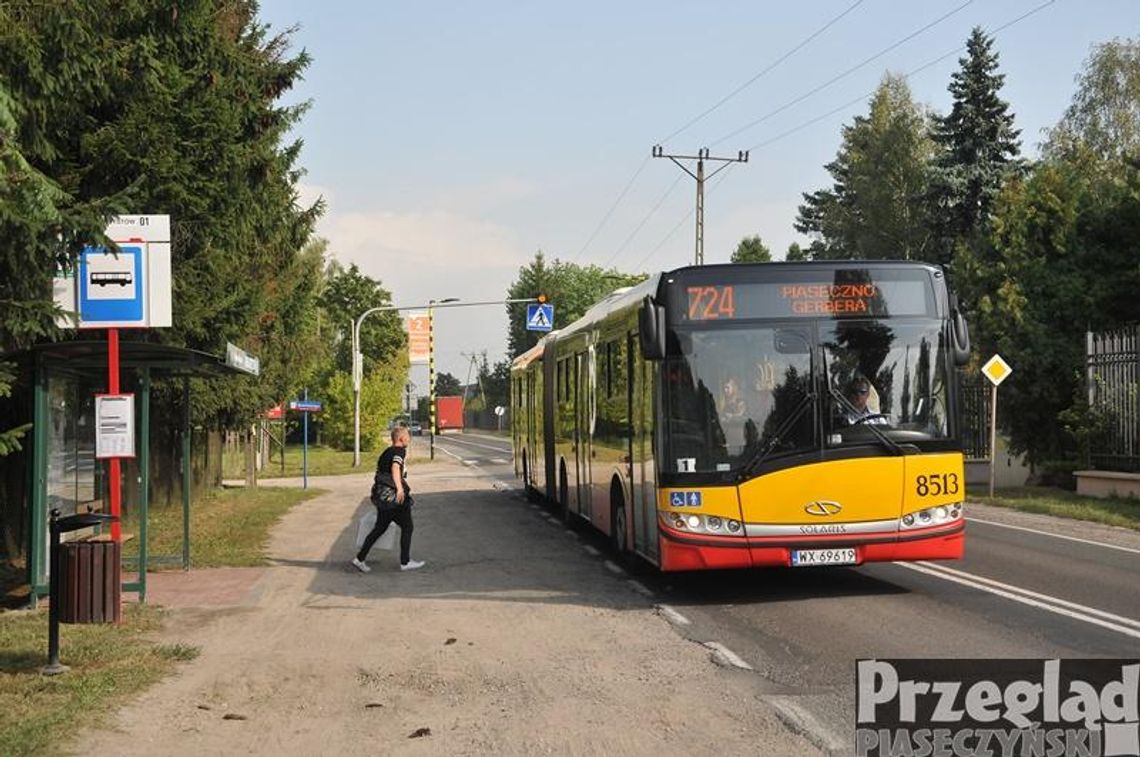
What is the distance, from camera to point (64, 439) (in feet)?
42.0

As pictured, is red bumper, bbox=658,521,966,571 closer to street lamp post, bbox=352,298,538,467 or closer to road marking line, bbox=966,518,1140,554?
road marking line, bbox=966,518,1140,554

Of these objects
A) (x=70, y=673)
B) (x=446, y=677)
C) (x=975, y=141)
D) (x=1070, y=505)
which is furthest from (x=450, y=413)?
(x=446, y=677)

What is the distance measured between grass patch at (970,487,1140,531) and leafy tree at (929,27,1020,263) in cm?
2557

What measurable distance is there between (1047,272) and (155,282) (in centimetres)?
2363

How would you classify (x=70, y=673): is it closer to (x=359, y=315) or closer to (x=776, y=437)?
(x=776, y=437)

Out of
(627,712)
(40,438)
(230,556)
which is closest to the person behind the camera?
(627,712)

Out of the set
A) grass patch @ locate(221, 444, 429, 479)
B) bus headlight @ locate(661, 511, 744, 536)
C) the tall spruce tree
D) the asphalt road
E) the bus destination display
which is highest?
the tall spruce tree

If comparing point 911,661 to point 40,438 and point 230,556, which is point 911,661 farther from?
point 230,556

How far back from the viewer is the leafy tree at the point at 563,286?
118 meters

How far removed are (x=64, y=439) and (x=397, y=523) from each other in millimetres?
3941

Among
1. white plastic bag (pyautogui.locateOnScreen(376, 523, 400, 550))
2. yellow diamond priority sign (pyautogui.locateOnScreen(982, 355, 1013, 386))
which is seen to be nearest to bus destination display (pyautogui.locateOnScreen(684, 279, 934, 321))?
white plastic bag (pyautogui.locateOnScreen(376, 523, 400, 550))

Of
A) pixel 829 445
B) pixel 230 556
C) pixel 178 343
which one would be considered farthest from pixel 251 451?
pixel 829 445

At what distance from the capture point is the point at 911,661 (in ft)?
27.1

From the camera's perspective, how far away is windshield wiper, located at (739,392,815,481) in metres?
11.2
